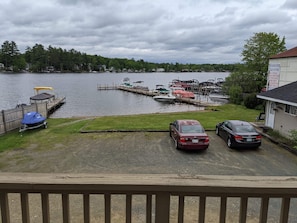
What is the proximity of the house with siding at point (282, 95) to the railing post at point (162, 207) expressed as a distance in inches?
545

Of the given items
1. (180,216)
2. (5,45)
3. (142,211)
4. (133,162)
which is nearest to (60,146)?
(133,162)

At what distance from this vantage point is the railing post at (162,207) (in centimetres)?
175

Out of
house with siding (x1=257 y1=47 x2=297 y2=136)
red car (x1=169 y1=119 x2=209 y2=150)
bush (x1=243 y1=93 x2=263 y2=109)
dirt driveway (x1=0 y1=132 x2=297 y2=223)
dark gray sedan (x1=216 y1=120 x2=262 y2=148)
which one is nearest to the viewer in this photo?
dirt driveway (x1=0 y1=132 x2=297 y2=223)

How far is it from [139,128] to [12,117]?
8.87 meters

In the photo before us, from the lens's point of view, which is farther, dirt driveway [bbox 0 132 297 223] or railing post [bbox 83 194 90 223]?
dirt driveway [bbox 0 132 297 223]

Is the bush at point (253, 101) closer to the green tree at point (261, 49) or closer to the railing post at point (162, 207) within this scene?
the green tree at point (261, 49)

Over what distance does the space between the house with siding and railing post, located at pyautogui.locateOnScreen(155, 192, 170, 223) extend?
45.4ft

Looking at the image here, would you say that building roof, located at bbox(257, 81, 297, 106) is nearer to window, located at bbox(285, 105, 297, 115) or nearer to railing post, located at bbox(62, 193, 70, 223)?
window, located at bbox(285, 105, 297, 115)

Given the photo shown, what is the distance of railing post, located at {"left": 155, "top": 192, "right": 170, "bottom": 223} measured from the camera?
175cm

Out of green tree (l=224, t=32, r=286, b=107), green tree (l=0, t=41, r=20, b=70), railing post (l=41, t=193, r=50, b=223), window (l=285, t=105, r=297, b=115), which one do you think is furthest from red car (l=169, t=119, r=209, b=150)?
green tree (l=0, t=41, r=20, b=70)

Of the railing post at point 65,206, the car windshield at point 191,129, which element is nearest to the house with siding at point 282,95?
the car windshield at point 191,129

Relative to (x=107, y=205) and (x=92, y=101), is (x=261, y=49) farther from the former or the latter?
(x=107, y=205)

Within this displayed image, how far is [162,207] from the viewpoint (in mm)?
1789

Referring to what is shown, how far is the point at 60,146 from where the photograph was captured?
1387 cm
